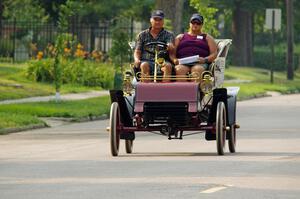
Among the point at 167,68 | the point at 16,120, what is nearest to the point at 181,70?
the point at 167,68

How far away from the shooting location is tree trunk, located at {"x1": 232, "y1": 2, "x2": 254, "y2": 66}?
70250 millimetres

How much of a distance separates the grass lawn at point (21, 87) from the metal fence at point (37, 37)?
9.85 metres

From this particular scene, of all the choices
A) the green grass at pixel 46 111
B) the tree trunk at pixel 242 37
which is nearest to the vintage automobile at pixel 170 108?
the green grass at pixel 46 111

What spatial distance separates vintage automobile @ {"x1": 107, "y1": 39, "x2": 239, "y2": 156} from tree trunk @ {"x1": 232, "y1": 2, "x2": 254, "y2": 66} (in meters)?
49.1

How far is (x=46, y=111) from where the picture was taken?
3014 cm

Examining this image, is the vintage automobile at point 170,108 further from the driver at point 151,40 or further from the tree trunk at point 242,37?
the tree trunk at point 242,37

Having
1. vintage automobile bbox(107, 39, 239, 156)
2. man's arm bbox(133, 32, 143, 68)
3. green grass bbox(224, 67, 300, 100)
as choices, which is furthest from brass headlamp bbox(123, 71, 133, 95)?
green grass bbox(224, 67, 300, 100)

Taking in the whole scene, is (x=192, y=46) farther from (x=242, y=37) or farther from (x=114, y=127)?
(x=242, y=37)

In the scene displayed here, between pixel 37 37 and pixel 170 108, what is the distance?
1507 inches

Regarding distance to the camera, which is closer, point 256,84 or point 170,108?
point 170,108

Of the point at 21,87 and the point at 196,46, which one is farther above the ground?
the point at 196,46

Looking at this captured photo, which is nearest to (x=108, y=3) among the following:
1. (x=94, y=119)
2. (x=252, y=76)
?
(x=252, y=76)

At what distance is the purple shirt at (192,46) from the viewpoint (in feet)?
68.1

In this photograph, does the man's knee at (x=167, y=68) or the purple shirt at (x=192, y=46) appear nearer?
the man's knee at (x=167, y=68)
